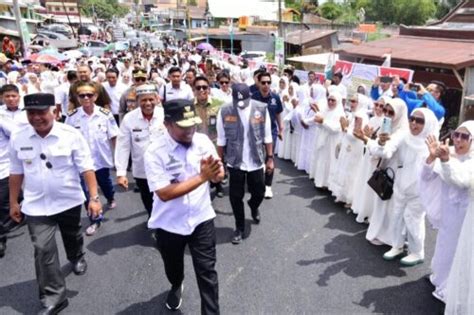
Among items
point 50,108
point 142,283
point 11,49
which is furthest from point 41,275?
point 11,49

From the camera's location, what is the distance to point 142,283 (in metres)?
3.93

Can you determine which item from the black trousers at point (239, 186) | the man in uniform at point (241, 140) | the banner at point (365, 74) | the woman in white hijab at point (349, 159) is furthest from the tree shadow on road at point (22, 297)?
the banner at point (365, 74)

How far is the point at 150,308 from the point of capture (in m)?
3.56

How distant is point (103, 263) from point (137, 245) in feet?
1.58

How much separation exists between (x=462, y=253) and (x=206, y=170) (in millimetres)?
2033

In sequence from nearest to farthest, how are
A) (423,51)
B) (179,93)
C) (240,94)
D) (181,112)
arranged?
1. (181,112)
2. (240,94)
3. (179,93)
4. (423,51)

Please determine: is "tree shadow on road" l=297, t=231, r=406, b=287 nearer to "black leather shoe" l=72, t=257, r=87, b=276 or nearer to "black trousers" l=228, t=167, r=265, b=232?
"black trousers" l=228, t=167, r=265, b=232

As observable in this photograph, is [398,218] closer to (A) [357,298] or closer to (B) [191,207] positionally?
(A) [357,298]

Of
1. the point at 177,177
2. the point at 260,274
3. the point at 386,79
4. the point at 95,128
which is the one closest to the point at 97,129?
the point at 95,128

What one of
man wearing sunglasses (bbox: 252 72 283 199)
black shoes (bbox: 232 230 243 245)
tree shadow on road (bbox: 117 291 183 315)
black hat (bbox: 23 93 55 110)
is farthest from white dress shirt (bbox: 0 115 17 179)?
man wearing sunglasses (bbox: 252 72 283 199)

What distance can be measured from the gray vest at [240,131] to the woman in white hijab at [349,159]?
135 cm

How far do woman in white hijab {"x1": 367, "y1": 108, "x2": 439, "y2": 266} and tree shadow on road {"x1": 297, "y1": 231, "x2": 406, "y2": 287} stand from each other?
16 centimetres

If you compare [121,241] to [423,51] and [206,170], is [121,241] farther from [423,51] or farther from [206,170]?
[423,51]

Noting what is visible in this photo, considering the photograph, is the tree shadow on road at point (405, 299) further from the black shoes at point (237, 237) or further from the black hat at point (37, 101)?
the black hat at point (37, 101)
